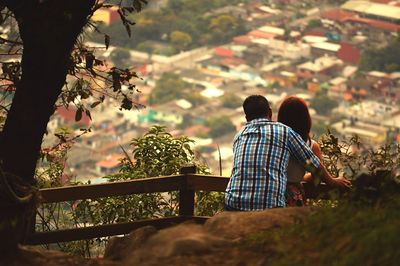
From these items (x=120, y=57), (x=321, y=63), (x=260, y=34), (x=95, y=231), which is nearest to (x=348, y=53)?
(x=321, y=63)

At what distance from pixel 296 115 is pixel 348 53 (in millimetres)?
48078

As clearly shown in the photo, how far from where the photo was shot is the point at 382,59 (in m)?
49.2

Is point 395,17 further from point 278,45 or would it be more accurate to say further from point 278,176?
point 278,176

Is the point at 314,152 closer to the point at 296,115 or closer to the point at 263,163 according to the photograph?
the point at 296,115

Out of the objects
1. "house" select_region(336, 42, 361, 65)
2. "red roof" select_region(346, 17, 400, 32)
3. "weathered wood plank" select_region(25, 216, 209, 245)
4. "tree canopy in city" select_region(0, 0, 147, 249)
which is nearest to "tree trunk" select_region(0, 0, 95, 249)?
"tree canopy in city" select_region(0, 0, 147, 249)

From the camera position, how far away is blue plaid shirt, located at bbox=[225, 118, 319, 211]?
16.0 ft

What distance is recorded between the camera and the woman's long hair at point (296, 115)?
517cm

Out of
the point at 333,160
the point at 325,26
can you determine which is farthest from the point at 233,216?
the point at 325,26

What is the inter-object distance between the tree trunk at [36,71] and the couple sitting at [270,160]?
37.9 inches

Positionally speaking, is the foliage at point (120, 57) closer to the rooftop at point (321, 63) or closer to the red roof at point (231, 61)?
the red roof at point (231, 61)

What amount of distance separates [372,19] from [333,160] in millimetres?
51620

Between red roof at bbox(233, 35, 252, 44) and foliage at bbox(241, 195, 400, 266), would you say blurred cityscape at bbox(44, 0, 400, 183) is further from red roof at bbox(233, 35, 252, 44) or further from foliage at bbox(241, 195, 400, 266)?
foliage at bbox(241, 195, 400, 266)

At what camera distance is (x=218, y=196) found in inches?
272

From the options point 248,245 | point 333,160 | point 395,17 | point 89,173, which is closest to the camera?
point 248,245
